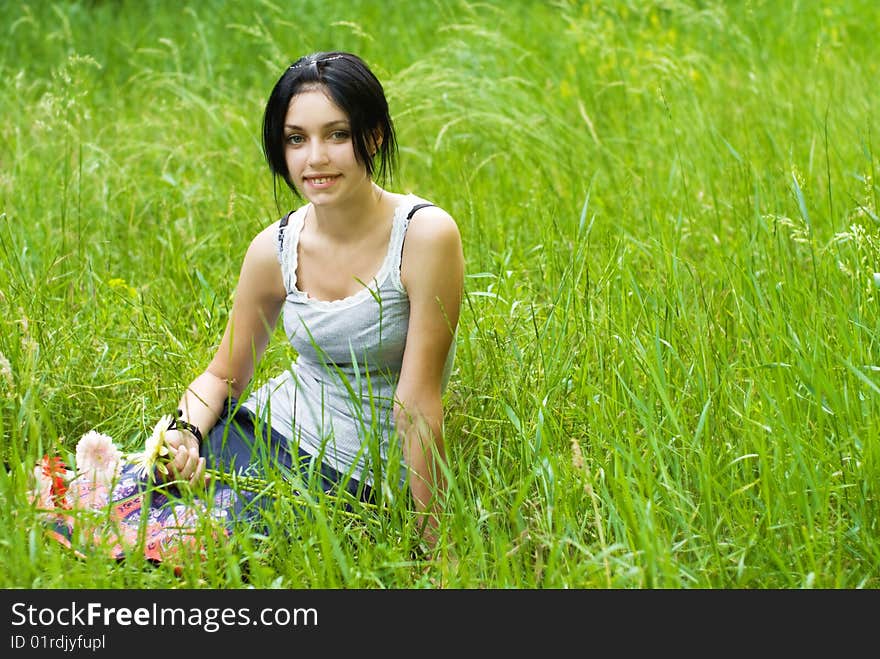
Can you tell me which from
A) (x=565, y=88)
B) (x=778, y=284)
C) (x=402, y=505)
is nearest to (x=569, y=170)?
(x=565, y=88)

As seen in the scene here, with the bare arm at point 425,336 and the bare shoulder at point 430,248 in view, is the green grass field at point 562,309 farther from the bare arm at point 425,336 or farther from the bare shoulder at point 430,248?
the bare shoulder at point 430,248

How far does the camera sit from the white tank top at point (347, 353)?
2.21m

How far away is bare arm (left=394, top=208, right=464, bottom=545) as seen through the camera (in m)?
2.16

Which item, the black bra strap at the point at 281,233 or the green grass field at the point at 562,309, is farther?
the black bra strap at the point at 281,233

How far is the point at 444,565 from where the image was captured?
6.19 ft

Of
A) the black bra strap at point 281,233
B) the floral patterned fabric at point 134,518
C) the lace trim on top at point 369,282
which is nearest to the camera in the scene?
the floral patterned fabric at point 134,518

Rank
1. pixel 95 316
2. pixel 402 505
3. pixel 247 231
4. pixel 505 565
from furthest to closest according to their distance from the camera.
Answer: pixel 247 231 < pixel 95 316 < pixel 402 505 < pixel 505 565

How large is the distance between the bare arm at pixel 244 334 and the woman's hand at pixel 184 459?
27 millimetres

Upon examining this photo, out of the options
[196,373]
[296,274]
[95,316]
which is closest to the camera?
[296,274]

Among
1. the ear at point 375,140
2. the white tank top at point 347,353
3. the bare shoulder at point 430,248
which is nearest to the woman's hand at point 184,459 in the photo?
the white tank top at point 347,353

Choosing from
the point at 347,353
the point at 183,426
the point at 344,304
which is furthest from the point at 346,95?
the point at 183,426

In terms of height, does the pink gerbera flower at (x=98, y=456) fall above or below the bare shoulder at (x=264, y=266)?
below
